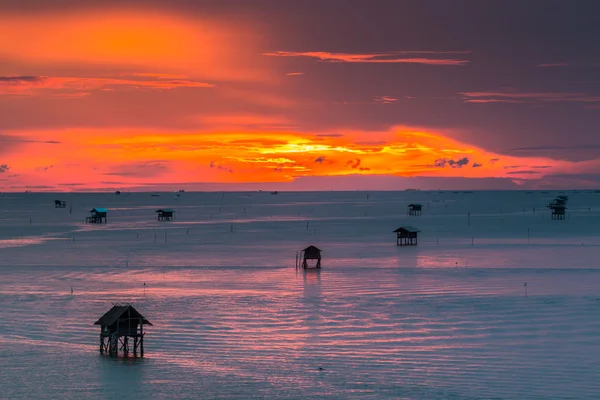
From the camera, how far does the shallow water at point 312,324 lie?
33.2m

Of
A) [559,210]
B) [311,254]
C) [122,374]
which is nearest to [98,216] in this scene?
[559,210]

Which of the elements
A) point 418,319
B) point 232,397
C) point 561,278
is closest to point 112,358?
point 232,397

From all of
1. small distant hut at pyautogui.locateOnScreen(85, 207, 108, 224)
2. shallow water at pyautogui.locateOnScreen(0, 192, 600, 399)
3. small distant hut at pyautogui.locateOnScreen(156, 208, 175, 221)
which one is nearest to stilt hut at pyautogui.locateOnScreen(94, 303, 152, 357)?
shallow water at pyautogui.locateOnScreen(0, 192, 600, 399)

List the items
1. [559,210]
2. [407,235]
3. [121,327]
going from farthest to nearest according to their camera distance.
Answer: [559,210] < [407,235] < [121,327]

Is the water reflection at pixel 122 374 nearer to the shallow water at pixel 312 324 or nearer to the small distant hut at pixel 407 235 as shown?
the shallow water at pixel 312 324

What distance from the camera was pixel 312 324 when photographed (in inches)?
1742

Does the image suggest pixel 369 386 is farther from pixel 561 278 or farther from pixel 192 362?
pixel 561 278

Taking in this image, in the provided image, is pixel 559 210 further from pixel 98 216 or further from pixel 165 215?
pixel 98 216

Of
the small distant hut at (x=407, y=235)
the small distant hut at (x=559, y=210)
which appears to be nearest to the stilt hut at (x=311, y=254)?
the small distant hut at (x=407, y=235)

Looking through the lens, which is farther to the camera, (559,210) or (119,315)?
(559,210)

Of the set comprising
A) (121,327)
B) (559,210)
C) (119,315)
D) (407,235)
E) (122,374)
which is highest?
(559,210)

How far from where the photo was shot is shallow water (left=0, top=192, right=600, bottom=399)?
109ft

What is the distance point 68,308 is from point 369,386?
24.2 metres

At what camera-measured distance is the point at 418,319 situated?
4516 centimetres
